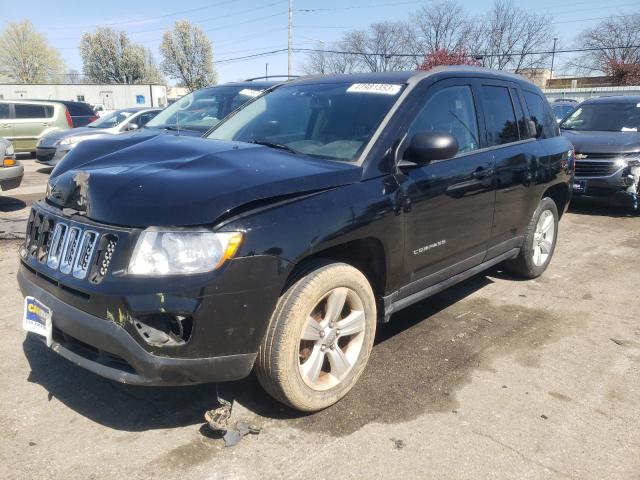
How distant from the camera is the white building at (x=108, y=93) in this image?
128 feet

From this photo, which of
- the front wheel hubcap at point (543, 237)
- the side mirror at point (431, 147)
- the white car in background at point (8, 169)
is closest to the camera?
the side mirror at point (431, 147)

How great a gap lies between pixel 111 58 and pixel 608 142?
7589 centimetres

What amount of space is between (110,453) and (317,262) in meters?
1.35

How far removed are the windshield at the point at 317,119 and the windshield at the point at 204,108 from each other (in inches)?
127

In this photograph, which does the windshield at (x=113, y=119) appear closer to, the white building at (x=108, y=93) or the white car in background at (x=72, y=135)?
the white car in background at (x=72, y=135)

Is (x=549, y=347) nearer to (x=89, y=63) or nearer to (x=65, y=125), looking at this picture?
(x=65, y=125)

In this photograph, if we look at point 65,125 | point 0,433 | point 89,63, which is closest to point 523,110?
point 0,433

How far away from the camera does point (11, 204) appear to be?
26.8ft

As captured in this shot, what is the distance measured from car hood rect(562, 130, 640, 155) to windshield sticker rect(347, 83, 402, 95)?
20.4 ft

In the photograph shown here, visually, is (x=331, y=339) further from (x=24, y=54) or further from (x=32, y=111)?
(x=24, y=54)

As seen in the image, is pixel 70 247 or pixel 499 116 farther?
pixel 499 116

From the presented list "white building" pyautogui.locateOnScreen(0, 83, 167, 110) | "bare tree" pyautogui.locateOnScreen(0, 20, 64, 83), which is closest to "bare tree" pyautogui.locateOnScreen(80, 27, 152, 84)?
"bare tree" pyautogui.locateOnScreen(0, 20, 64, 83)

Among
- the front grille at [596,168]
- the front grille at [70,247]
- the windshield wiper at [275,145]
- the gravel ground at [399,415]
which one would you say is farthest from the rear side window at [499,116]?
the front grille at [596,168]

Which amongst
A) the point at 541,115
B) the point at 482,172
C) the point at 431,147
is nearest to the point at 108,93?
the point at 541,115
